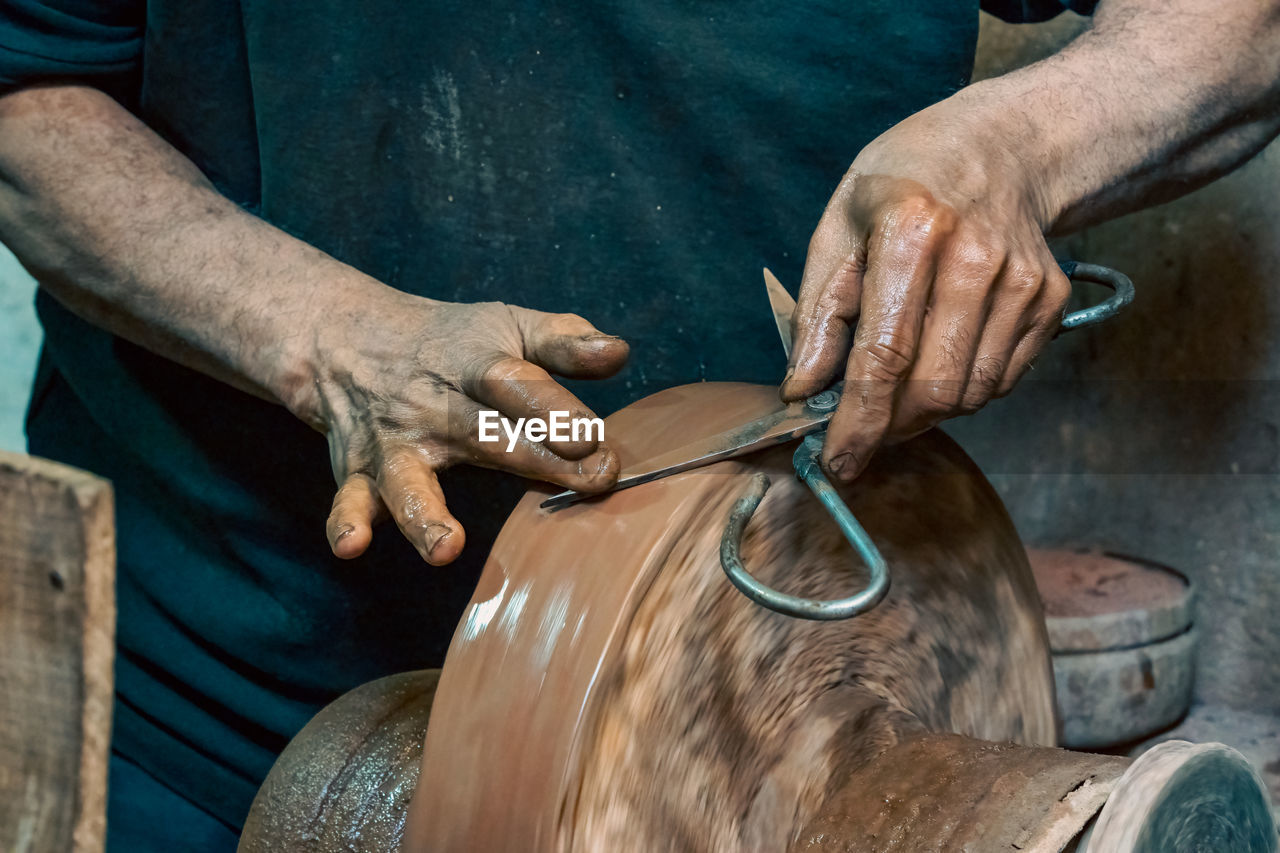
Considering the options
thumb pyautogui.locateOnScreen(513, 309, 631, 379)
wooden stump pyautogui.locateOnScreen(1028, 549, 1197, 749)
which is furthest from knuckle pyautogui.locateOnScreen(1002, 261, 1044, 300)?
wooden stump pyautogui.locateOnScreen(1028, 549, 1197, 749)

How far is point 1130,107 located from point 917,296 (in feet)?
1.33

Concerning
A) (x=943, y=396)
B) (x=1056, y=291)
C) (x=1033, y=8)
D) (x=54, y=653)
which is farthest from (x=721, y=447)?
(x=1033, y=8)

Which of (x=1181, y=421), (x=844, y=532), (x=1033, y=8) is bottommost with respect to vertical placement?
(x=1181, y=421)

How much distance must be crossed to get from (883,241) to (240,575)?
2.57 feet

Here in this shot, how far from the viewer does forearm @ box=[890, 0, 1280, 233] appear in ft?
3.03

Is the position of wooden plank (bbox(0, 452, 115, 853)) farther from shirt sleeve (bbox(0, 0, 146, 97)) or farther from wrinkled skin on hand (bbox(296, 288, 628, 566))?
shirt sleeve (bbox(0, 0, 146, 97))

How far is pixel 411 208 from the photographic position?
114cm

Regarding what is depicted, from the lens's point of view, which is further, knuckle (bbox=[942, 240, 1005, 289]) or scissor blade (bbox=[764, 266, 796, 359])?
scissor blade (bbox=[764, 266, 796, 359])

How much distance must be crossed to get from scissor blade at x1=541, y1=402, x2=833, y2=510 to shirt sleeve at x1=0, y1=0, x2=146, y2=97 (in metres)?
0.71

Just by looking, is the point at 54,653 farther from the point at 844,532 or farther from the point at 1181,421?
the point at 1181,421

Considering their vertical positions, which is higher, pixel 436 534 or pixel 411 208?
pixel 411 208

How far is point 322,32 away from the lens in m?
1.08

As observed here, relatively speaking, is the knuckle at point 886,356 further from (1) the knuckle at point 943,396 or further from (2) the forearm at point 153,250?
(2) the forearm at point 153,250

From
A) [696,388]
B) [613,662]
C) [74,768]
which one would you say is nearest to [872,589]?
[613,662]
